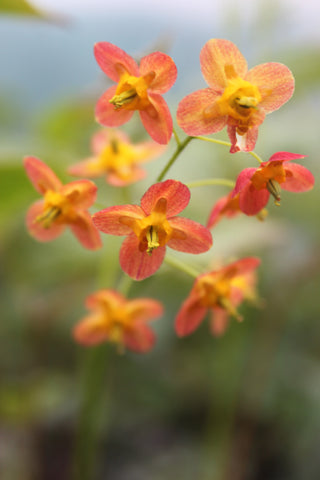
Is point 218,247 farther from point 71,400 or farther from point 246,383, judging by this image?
point 71,400

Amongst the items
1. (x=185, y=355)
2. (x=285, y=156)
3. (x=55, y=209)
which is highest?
(x=285, y=156)

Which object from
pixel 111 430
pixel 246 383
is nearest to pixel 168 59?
pixel 246 383

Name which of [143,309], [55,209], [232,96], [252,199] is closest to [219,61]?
[232,96]

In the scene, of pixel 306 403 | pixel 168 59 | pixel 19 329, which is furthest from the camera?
pixel 19 329

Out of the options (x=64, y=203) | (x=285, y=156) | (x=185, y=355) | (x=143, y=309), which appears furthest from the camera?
(x=185, y=355)

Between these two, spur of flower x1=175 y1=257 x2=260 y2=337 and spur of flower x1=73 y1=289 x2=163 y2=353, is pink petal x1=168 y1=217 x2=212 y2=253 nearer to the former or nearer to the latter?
spur of flower x1=175 y1=257 x2=260 y2=337

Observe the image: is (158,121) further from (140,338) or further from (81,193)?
(140,338)
